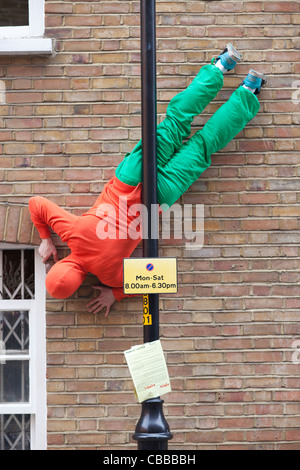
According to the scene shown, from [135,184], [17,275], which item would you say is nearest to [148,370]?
[135,184]

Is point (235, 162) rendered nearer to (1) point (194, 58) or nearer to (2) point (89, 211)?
(1) point (194, 58)

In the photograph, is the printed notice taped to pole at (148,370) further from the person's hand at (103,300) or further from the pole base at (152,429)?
the person's hand at (103,300)

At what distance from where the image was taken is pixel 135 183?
4348 mm

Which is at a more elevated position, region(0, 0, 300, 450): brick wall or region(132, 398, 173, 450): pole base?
region(0, 0, 300, 450): brick wall

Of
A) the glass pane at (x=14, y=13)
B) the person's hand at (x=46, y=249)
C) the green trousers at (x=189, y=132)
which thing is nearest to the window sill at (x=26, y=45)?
the glass pane at (x=14, y=13)

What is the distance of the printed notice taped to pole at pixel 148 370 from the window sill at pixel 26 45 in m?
2.22

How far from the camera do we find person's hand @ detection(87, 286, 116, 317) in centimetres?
454

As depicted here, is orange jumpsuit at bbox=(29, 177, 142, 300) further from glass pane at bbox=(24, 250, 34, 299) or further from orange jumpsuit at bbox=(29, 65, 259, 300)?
glass pane at bbox=(24, 250, 34, 299)

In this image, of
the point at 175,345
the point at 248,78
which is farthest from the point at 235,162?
the point at 175,345

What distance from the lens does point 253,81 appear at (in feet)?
14.9

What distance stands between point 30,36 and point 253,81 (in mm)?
1563

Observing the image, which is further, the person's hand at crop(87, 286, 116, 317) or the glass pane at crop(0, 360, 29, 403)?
the glass pane at crop(0, 360, 29, 403)

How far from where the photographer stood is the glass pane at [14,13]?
4.90 metres

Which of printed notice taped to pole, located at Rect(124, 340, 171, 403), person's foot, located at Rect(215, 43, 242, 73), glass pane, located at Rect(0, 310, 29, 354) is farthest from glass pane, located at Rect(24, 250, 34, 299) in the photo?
person's foot, located at Rect(215, 43, 242, 73)
